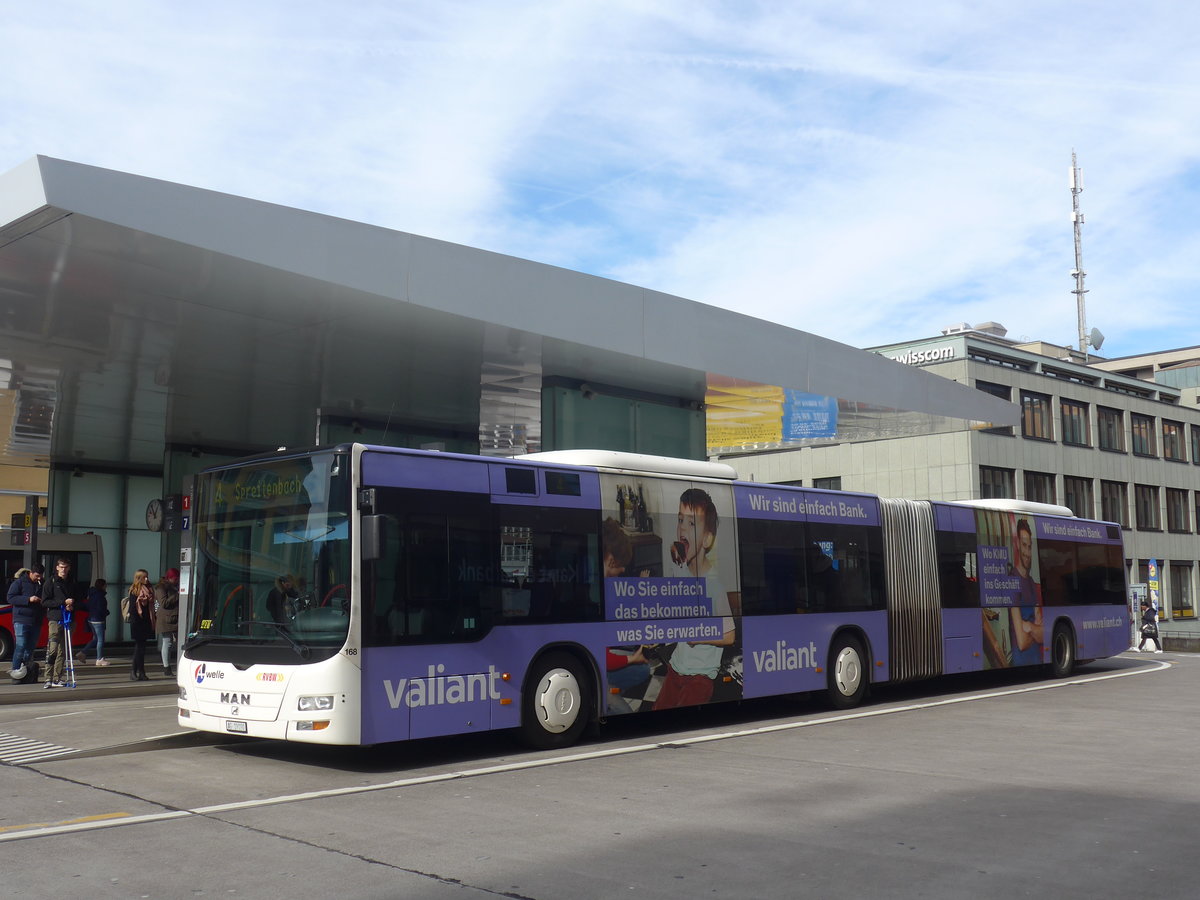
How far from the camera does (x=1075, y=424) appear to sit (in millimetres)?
58031

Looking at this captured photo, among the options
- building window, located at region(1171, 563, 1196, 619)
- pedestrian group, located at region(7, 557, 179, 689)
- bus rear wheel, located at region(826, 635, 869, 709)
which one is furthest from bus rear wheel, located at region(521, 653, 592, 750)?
building window, located at region(1171, 563, 1196, 619)

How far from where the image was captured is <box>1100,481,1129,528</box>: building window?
59.0 m

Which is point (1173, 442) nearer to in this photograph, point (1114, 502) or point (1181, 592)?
point (1114, 502)

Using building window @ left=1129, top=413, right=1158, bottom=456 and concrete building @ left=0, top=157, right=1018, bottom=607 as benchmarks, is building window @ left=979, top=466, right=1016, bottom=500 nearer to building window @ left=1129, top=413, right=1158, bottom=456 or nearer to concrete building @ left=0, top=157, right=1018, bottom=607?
building window @ left=1129, top=413, right=1158, bottom=456

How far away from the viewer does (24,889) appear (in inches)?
238

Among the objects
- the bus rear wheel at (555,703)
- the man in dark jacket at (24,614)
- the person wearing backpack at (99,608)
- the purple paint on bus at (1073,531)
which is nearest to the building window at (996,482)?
the purple paint on bus at (1073,531)

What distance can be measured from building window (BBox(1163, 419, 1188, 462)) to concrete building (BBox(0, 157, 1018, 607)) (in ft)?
148

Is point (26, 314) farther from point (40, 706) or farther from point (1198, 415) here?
point (1198, 415)

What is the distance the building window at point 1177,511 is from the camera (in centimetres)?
6347

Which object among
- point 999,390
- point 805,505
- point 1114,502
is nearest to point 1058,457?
point 999,390

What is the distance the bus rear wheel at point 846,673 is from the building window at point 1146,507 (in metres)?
50.9

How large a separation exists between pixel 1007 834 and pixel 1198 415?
6668cm

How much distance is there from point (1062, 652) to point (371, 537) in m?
14.0

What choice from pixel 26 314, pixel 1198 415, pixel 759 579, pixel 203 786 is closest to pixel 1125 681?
pixel 759 579
